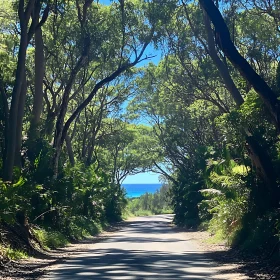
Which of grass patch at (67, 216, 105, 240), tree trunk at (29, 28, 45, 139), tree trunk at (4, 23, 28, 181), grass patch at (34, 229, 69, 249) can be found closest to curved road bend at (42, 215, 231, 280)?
grass patch at (34, 229, 69, 249)

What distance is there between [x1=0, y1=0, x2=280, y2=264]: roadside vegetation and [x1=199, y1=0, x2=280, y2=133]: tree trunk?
0.03m

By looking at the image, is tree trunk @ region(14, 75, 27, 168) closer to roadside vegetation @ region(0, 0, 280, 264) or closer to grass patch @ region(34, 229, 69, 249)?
roadside vegetation @ region(0, 0, 280, 264)

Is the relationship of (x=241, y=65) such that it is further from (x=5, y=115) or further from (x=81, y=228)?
(x=81, y=228)

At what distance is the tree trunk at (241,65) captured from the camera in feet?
39.1

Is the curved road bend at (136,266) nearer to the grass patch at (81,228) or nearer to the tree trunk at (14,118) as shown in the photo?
the tree trunk at (14,118)

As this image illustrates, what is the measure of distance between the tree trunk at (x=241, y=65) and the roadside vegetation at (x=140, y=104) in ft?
0.09

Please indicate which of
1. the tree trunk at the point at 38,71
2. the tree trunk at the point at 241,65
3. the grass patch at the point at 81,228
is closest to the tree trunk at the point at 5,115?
the tree trunk at the point at 38,71

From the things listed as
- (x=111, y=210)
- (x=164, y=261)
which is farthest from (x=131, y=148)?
(x=164, y=261)

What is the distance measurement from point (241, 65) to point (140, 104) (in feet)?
107

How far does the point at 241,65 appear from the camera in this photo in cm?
1250

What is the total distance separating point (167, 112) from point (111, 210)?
11.8 m

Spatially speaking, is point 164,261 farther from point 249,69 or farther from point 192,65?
point 192,65

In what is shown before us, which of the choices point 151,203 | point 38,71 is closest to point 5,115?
point 38,71

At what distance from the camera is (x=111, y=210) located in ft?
153
